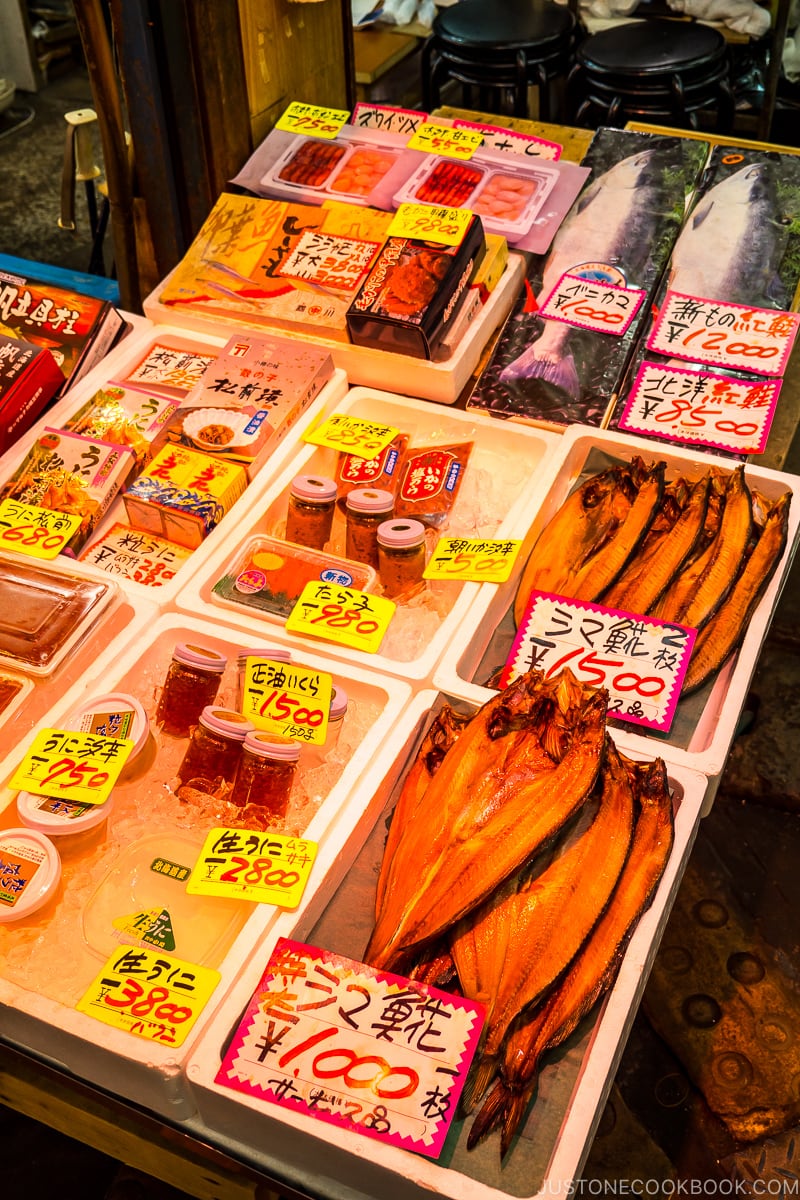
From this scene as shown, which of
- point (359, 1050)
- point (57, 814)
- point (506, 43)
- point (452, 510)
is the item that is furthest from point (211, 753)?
point (506, 43)

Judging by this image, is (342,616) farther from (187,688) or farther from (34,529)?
(34,529)

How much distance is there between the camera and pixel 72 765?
6.33ft

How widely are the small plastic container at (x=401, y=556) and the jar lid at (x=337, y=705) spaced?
1.30 ft

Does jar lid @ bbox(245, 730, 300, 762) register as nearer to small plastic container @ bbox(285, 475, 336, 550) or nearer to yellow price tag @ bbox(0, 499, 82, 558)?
small plastic container @ bbox(285, 475, 336, 550)

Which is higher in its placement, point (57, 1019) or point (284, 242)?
point (284, 242)

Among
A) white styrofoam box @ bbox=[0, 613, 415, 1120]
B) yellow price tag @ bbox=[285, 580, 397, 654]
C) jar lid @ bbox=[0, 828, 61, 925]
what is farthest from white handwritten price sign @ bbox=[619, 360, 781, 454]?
jar lid @ bbox=[0, 828, 61, 925]

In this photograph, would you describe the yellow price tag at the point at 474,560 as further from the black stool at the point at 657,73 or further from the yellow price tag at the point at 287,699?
the black stool at the point at 657,73

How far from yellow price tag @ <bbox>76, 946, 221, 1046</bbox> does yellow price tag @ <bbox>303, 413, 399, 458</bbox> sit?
4.51 ft

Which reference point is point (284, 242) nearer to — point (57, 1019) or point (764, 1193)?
point (57, 1019)

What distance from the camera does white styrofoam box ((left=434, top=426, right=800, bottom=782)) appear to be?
82.2 inches

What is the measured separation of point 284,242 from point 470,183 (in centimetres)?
67

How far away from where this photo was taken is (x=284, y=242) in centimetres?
319

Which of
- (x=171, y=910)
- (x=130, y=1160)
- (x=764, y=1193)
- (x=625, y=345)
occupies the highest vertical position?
(x=625, y=345)

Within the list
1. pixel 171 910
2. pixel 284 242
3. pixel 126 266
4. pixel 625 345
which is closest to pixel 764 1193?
pixel 171 910
